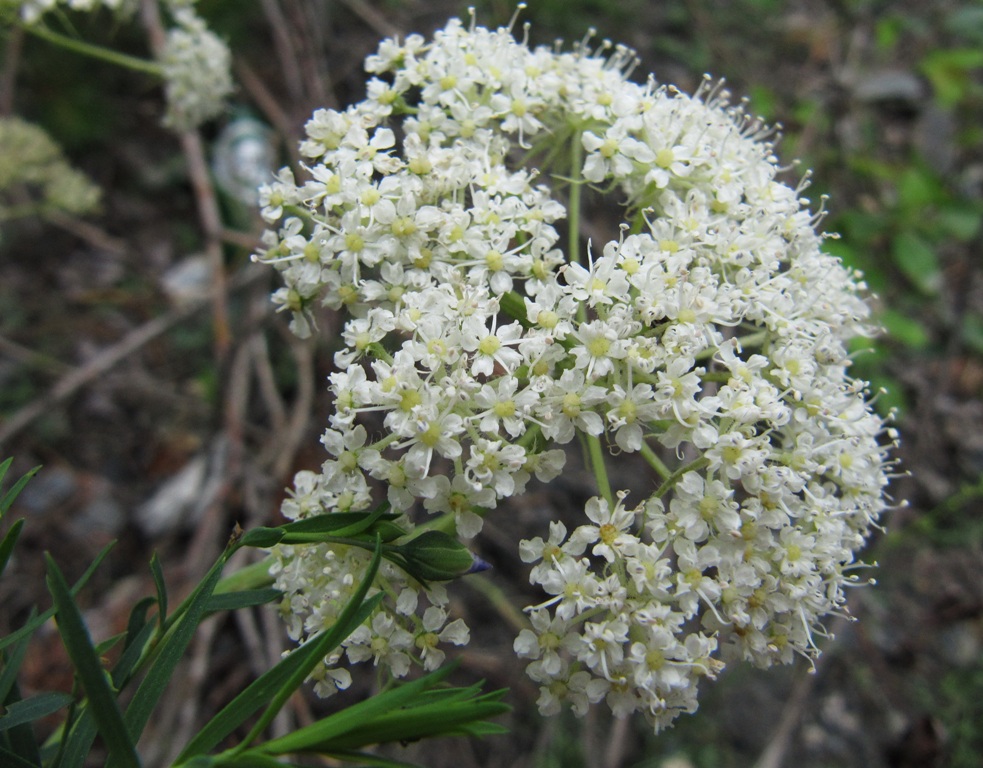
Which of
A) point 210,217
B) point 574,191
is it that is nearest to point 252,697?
point 574,191

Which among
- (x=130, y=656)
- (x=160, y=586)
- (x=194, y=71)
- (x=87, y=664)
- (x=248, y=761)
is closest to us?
(x=87, y=664)

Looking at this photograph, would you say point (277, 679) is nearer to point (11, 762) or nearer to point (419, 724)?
point (419, 724)

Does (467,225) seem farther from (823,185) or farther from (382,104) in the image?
(823,185)

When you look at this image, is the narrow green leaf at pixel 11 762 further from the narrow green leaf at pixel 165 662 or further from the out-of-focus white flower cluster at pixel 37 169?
the out-of-focus white flower cluster at pixel 37 169

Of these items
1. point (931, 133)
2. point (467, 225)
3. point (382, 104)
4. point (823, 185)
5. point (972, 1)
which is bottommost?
point (467, 225)

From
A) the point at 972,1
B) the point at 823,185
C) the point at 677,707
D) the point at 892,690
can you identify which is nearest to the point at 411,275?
the point at 677,707

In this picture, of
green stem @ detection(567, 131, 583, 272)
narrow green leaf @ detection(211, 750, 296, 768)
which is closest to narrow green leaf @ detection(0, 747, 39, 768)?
narrow green leaf @ detection(211, 750, 296, 768)

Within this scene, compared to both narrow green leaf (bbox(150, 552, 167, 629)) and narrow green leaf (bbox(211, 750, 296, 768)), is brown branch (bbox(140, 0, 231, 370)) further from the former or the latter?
narrow green leaf (bbox(211, 750, 296, 768))
